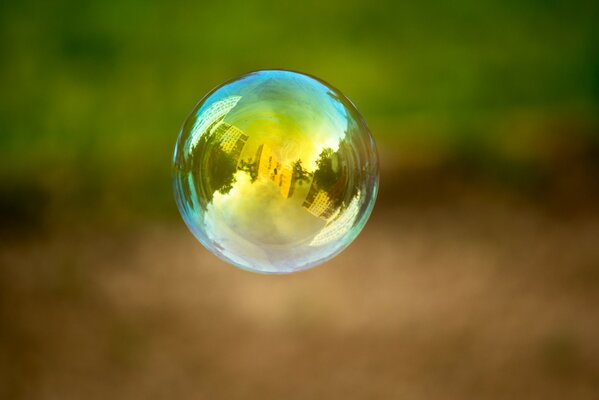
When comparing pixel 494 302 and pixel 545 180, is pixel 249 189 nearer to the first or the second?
pixel 494 302

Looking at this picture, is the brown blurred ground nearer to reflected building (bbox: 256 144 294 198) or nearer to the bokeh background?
the bokeh background

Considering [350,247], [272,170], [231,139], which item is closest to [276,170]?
[272,170]

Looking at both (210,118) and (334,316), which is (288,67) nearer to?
(334,316)

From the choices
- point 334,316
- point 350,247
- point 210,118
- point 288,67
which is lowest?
point 210,118

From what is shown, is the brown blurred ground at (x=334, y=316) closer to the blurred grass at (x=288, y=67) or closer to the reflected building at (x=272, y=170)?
the blurred grass at (x=288, y=67)

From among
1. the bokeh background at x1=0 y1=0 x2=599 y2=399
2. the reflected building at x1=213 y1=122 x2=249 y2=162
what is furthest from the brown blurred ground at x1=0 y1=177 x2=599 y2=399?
the reflected building at x1=213 y1=122 x2=249 y2=162

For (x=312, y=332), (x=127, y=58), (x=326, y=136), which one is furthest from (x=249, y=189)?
(x=127, y=58)
